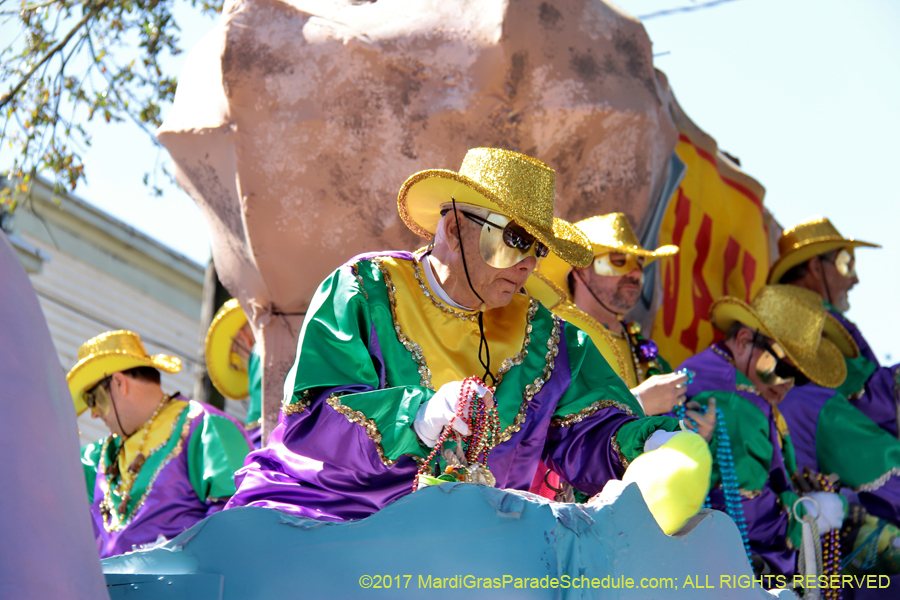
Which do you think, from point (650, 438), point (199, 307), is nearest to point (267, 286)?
point (650, 438)

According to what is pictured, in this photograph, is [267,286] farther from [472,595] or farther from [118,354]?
[472,595]

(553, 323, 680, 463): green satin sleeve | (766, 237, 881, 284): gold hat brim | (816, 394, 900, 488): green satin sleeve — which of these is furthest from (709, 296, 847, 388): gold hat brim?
(553, 323, 680, 463): green satin sleeve

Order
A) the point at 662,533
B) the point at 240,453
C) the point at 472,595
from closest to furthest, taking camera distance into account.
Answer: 1. the point at 472,595
2. the point at 662,533
3. the point at 240,453

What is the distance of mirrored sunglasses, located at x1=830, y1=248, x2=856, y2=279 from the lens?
225 inches

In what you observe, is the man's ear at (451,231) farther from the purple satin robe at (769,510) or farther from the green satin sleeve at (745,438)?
the purple satin robe at (769,510)

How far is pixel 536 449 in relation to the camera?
287 cm

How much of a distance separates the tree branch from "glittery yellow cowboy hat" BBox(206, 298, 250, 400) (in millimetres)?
2027

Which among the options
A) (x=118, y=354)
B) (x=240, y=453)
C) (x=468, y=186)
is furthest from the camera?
(x=118, y=354)

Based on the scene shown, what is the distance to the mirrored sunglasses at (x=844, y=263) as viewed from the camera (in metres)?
5.71

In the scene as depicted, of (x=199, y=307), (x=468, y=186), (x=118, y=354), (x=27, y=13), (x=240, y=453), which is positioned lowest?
(x=199, y=307)

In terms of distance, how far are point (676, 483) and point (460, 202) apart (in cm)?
103

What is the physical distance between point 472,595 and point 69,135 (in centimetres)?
528

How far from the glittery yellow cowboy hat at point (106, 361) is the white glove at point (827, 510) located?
9.30ft

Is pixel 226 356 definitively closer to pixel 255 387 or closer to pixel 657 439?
pixel 255 387
